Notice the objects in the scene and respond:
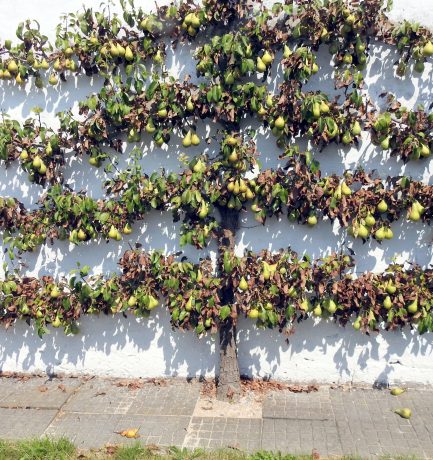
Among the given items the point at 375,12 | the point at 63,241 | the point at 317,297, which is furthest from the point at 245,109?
the point at 63,241

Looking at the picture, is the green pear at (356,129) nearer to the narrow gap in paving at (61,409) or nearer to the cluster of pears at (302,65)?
the cluster of pears at (302,65)

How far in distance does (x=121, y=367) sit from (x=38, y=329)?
0.91 m

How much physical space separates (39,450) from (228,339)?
1889mm

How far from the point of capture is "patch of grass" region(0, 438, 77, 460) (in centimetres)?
411

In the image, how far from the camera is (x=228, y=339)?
16.7ft

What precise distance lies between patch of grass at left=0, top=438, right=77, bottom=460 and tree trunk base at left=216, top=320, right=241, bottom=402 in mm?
1455

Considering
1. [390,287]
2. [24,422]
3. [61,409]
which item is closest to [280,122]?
[390,287]

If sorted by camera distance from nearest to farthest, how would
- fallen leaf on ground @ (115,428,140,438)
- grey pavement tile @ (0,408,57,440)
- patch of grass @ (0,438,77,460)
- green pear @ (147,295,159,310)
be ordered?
patch of grass @ (0,438,77,460)
fallen leaf on ground @ (115,428,140,438)
grey pavement tile @ (0,408,57,440)
green pear @ (147,295,159,310)

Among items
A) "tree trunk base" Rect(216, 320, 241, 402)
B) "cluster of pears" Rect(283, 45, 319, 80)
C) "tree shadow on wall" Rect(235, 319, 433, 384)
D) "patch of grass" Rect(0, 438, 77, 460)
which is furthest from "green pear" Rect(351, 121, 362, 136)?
"patch of grass" Rect(0, 438, 77, 460)

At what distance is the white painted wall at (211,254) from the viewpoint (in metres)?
4.92

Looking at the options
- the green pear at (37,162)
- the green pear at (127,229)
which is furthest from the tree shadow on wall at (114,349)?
the green pear at (37,162)

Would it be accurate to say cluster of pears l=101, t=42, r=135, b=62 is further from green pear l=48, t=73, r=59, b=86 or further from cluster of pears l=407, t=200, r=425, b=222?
cluster of pears l=407, t=200, r=425, b=222

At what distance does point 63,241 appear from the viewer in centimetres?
543

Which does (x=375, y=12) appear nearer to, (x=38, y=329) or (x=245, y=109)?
(x=245, y=109)
